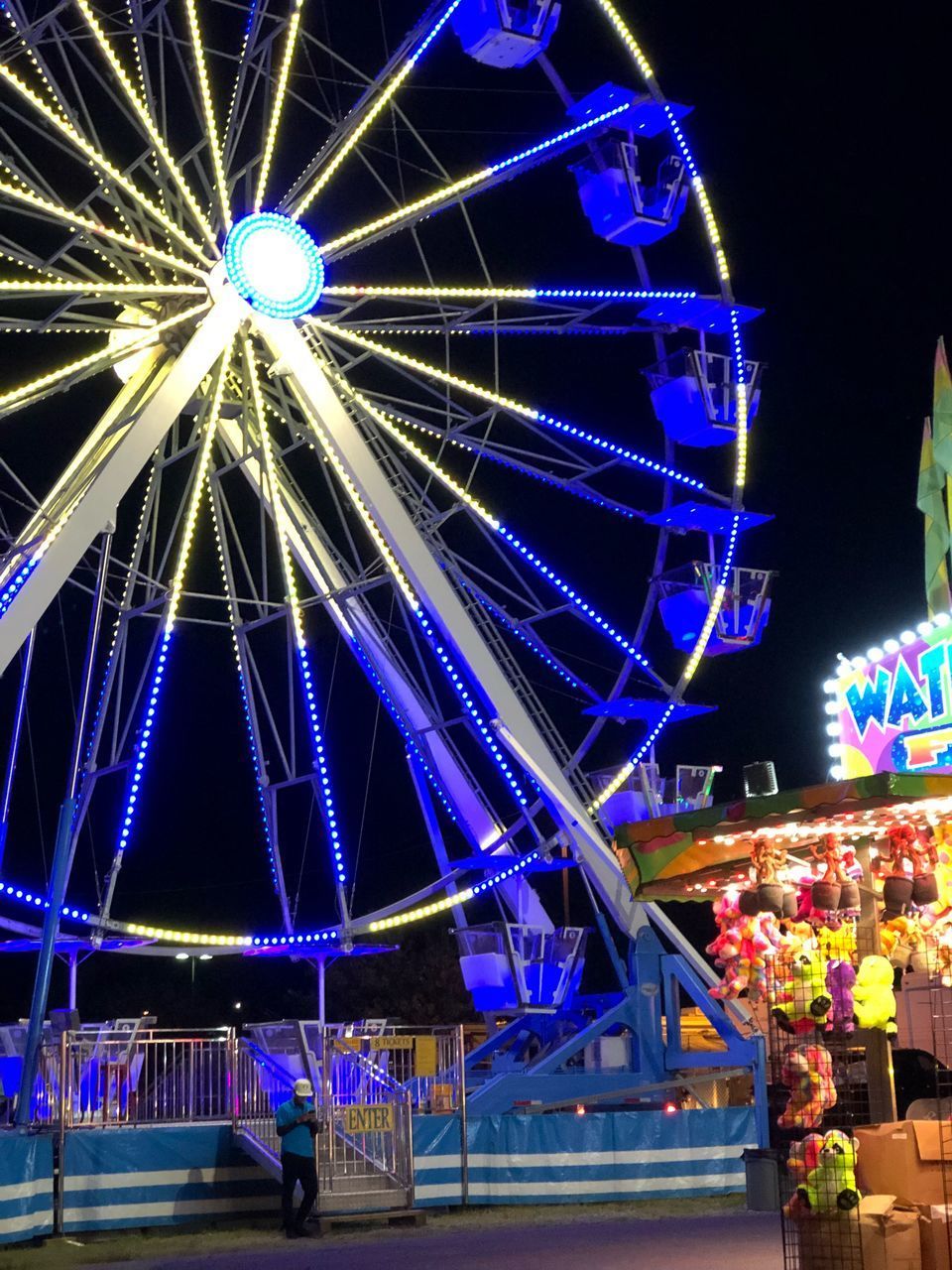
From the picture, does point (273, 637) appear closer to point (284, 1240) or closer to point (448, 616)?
point (448, 616)

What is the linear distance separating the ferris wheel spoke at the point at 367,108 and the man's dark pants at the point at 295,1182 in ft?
29.4

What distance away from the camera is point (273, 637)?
4647 centimetres

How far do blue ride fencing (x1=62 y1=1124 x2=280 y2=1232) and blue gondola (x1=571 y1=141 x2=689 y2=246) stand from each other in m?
10.4

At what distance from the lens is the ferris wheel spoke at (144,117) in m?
15.9

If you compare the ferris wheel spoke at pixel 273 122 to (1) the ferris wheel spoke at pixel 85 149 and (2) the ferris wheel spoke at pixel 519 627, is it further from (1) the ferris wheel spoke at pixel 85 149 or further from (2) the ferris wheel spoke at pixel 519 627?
(2) the ferris wheel spoke at pixel 519 627

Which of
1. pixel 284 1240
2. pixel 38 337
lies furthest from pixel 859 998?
pixel 38 337

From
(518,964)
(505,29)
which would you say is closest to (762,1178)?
(518,964)

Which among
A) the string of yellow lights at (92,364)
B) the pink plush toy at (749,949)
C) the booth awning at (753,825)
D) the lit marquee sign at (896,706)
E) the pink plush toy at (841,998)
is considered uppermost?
the string of yellow lights at (92,364)

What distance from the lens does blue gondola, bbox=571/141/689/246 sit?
63.5 ft

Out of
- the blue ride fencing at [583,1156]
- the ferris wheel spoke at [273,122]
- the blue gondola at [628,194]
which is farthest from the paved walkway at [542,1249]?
the blue gondola at [628,194]

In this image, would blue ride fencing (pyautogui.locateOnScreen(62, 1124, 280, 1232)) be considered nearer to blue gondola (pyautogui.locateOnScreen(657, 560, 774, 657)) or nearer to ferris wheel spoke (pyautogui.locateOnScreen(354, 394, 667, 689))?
ferris wheel spoke (pyautogui.locateOnScreen(354, 394, 667, 689))

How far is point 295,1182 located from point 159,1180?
1148 millimetres

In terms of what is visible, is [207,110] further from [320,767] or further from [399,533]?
[320,767]

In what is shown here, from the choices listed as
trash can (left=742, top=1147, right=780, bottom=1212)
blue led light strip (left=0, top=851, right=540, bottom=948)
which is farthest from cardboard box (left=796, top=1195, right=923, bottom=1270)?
blue led light strip (left=0, top=851, right=540, bottom=948)
